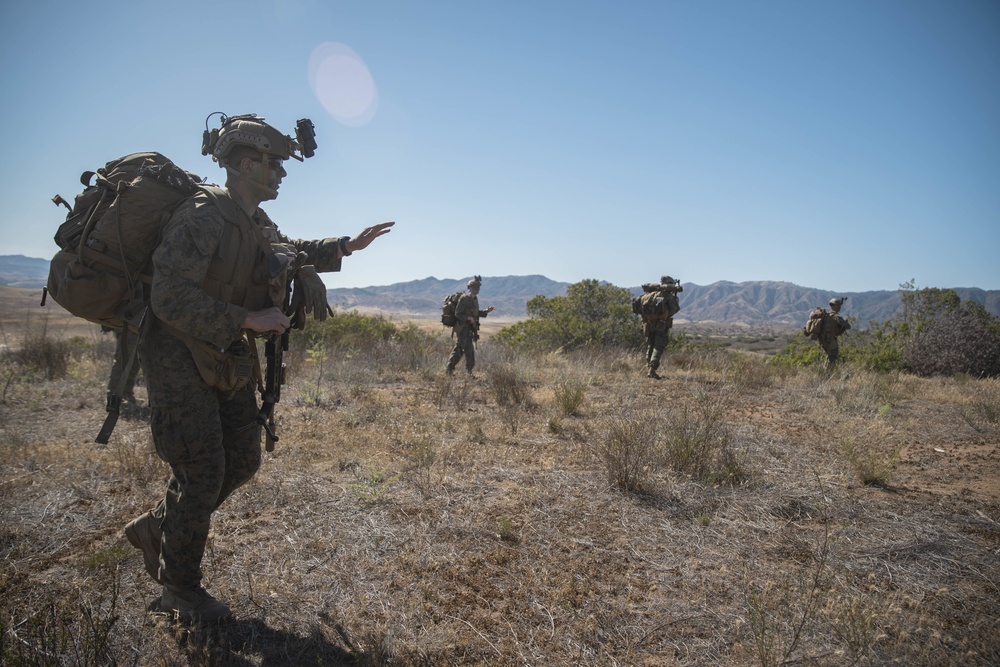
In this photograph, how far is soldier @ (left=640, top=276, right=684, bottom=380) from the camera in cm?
1025

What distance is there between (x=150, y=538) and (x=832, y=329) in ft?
41.9

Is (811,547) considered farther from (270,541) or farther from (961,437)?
(961,437)

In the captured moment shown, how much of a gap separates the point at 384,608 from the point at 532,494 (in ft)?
5.09

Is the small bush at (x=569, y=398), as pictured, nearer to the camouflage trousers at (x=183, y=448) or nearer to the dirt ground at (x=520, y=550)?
the dirt ground at (x=520, y=550)

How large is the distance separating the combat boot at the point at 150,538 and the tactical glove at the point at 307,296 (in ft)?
3.66

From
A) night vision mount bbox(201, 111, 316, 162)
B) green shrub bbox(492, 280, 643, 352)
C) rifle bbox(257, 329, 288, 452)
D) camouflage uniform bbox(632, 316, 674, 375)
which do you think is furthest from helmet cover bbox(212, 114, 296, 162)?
green shrub bbox(492, 280, 643, 352)

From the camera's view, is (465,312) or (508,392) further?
(465,312)

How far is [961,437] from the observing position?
6.21 m

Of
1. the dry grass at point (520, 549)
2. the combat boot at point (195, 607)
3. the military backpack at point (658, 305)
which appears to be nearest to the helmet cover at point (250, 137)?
the dry grass at point (520, 549)

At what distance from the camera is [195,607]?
7.34ft

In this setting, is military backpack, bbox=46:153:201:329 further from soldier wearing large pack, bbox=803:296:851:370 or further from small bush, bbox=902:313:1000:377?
small bush, bbox=902:313:1000:377

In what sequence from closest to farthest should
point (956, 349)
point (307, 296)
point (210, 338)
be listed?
point (210, 338) < point (307, 296) < point (956, 349)

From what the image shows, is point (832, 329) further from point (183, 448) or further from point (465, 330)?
point (183, 448)

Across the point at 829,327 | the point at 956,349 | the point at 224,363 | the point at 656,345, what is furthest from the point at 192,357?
the point at 956,349
